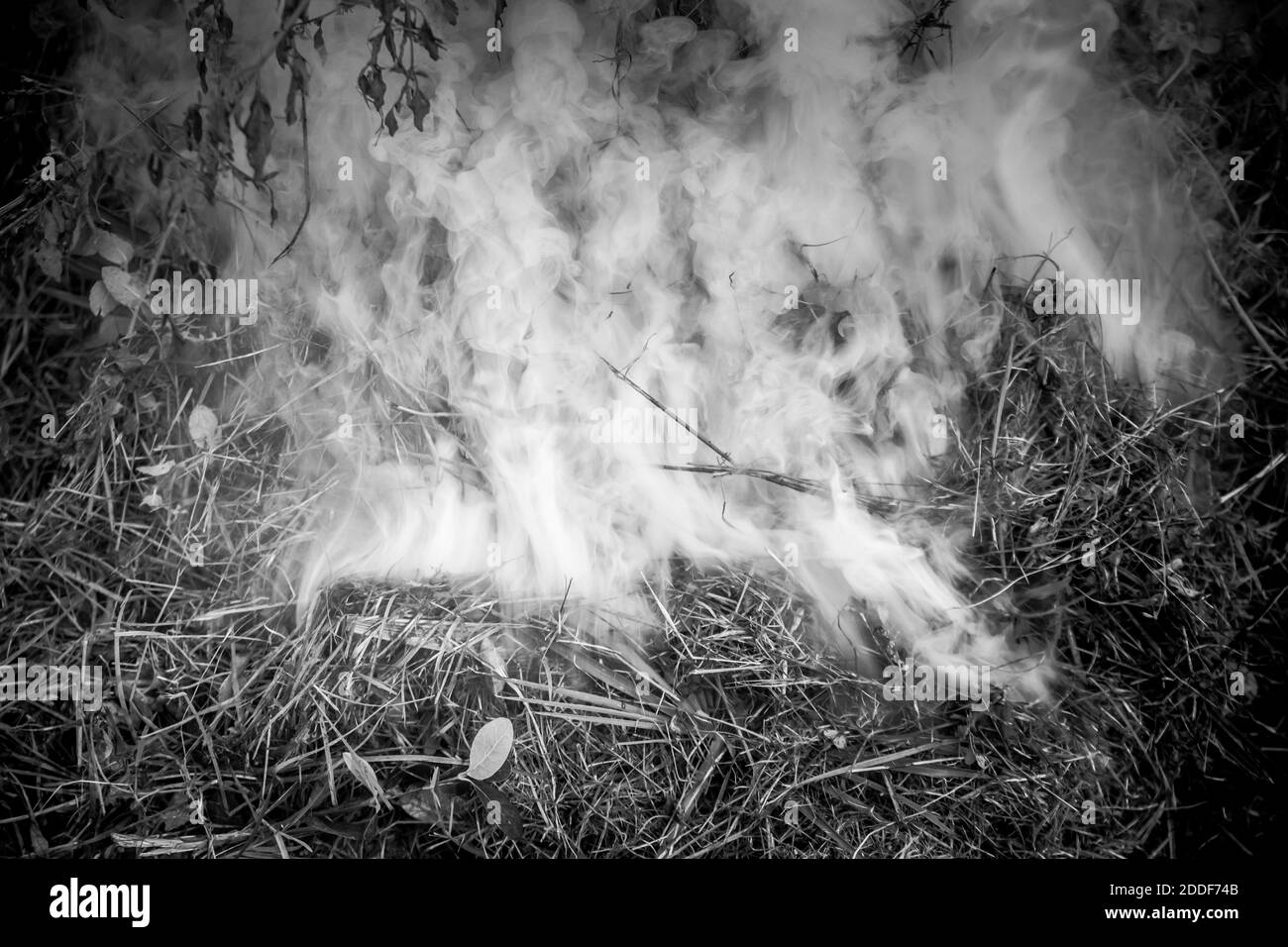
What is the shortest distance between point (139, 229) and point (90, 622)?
72 centimetres

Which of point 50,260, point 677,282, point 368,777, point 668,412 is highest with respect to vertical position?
point 50,260

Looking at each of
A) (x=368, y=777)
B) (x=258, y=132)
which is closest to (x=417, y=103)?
(x=258, y=132)

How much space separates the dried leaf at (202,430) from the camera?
143cm

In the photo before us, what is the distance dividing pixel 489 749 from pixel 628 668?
0.28 m

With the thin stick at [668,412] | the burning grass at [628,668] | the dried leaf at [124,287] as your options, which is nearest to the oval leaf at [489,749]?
the burning grass at [628,668]

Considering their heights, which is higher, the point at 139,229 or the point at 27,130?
the point at 27,130

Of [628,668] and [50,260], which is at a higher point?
[50,260]

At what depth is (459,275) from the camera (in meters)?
1.43

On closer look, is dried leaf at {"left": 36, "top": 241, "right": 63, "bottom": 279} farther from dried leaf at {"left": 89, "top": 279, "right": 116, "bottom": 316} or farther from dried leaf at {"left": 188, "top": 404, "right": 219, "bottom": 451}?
dried leaf at {"left": 188, "top": 404, "right": 219, "bottom": 451}

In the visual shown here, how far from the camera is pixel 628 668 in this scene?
1.41m

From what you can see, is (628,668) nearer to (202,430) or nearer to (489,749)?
(489,749)

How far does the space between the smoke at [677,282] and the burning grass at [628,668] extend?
0.07m
